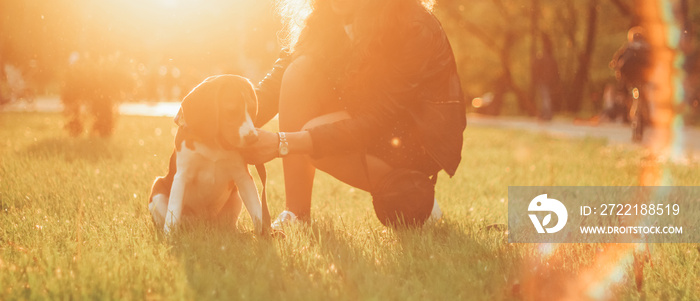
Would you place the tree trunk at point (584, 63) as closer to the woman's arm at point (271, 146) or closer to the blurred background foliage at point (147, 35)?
the blurred background foliage at point (147, 35)

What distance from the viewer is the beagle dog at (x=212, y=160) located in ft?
11.7

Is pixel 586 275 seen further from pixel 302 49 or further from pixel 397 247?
pixel 302 49

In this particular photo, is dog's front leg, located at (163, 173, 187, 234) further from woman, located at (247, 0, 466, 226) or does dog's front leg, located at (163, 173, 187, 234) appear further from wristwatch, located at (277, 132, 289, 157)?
wristwatch, located at (277, 132, 289, 157)

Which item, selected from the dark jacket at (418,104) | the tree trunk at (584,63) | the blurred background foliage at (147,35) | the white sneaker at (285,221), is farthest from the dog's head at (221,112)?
the tree trunk at (584,63)

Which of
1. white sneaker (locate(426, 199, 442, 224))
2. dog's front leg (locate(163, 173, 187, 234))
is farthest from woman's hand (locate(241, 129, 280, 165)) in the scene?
white sneaker (locate(426, 199, 442, 224))

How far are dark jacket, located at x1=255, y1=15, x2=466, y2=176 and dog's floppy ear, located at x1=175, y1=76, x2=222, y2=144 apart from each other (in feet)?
2.06

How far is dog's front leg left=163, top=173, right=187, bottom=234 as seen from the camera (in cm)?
382

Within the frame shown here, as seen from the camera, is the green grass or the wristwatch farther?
the wristwatch

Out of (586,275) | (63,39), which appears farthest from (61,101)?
(586,275)

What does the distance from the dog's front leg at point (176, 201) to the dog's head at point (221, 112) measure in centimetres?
31

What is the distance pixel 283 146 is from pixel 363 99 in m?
0.63

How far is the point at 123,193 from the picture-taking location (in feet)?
18.2

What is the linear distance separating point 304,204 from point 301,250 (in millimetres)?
933

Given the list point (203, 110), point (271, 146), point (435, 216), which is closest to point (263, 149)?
point (271, 146)
